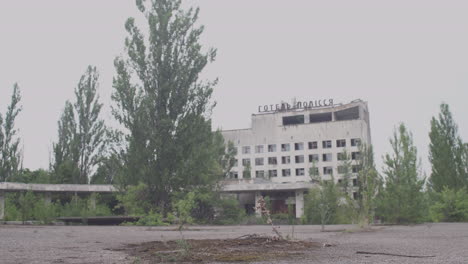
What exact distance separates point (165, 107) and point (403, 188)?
36.7 feet

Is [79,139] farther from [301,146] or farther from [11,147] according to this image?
[301,146]

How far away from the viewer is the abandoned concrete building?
190ft

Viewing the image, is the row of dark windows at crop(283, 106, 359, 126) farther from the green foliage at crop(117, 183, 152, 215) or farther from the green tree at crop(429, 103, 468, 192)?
the green foliage at crop(117, 183, 152, 215)

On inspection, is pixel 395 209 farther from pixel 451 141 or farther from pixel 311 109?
pixel 311 109

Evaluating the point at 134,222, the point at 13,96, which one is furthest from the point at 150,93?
the point at 13,96

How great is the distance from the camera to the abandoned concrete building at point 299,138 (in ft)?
190

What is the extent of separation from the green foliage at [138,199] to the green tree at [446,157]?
22.6 metres

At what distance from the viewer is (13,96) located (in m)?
30.9

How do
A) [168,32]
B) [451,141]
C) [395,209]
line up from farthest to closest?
[451,141] < [168,32] < [395,209]

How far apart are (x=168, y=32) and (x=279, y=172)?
44.1 meters

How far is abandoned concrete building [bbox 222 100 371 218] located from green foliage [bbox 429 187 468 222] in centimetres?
3304

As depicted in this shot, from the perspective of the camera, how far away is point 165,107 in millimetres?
20656

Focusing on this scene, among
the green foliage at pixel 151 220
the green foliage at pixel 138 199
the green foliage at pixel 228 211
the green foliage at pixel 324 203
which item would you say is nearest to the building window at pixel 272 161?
the green foliage at pixel 324 203

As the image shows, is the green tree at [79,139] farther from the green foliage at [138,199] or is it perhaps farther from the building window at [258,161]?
the building window at [258,161]
